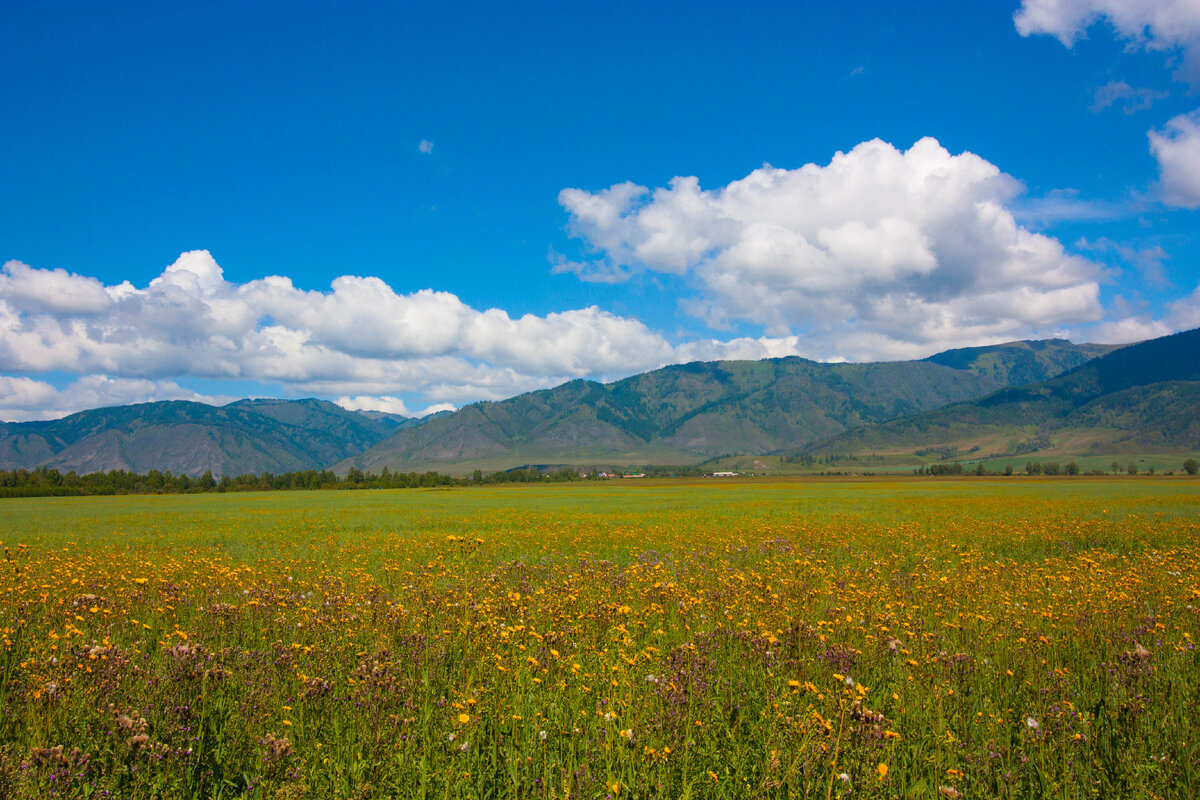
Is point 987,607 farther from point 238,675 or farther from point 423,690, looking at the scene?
point 238,675

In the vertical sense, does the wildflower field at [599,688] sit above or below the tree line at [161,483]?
above

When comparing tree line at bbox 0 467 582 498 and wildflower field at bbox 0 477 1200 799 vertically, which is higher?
wildflower field at bbox 0 477 1200 799

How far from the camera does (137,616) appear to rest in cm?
909

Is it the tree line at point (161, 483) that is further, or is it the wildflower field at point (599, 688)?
the tree line at point (161, 483)

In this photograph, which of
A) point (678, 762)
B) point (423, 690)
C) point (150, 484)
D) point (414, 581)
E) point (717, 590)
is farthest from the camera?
point (150, 484)

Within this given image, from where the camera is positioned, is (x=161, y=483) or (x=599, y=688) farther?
(x=161, y=483)

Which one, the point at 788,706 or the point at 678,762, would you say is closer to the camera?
the point at 678,762

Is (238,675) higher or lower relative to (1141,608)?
higher

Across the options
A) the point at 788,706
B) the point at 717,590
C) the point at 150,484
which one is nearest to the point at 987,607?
the point at 717,590

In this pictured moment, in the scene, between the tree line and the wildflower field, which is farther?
the tree line

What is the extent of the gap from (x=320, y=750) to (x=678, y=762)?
122 inches

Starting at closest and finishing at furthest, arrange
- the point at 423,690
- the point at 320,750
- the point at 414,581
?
the point at 320,750, the point at 423,690, the point at 414,581

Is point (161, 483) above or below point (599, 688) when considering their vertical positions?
below

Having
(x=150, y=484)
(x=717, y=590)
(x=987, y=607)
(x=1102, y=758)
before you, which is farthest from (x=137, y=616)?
(x=150, y=484)
